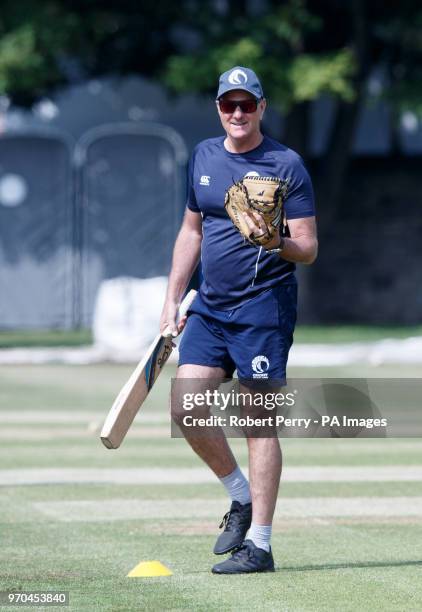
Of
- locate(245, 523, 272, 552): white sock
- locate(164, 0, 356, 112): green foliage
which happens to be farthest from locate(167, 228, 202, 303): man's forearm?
locate(164, 0, 356, 112): green foliage

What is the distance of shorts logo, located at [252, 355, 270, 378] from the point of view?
7789mm

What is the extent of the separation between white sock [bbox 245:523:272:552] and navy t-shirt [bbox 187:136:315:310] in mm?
1045

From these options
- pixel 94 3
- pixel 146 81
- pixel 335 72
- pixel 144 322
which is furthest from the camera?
pixel 146 81

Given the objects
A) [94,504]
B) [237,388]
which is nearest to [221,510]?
[94,504]

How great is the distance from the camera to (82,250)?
33062mm

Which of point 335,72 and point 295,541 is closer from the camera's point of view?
point 295,541

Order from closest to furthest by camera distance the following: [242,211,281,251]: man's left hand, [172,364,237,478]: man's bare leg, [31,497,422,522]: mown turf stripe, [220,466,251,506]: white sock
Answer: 1. [242,211,281,251]: man's left hand
2. [172,364,237,478]: man's bare leg
3. [220,466,251,506]: white sock
4. [31,497,422,522]: mown turf stripe

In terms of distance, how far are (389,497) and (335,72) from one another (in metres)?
17.9

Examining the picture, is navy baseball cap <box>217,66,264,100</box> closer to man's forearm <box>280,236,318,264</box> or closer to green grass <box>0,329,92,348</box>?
man's forearm <box>280,236,318,264</box>

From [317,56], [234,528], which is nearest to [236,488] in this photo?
[234,528]

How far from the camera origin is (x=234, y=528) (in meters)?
7.98

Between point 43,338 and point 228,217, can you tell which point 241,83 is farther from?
point 43,338

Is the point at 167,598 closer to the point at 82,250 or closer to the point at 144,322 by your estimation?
the point at 144,322

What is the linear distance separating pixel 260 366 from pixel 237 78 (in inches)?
52.6
